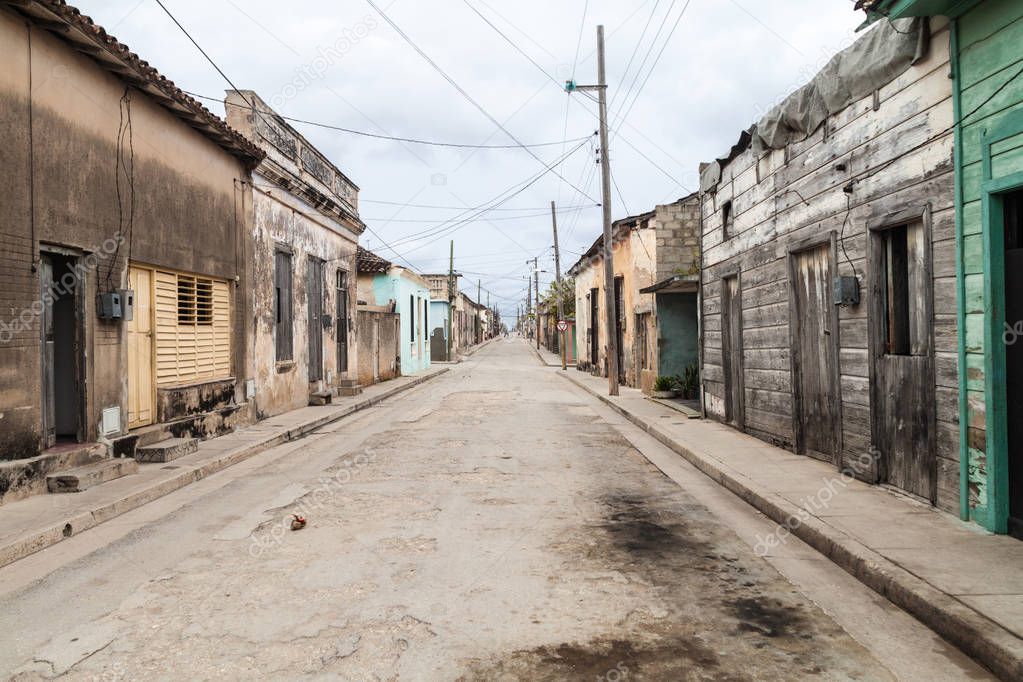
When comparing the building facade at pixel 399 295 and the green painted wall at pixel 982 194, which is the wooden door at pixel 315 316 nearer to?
the building facade at pixel 399 295

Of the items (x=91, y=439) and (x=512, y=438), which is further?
(x=512, y=438)

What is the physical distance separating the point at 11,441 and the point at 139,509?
1.33 meters

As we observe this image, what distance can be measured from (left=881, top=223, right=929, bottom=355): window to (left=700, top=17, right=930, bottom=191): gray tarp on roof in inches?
56.6

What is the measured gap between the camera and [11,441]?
6855mm

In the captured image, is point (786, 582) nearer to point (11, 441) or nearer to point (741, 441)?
point (741, 441)

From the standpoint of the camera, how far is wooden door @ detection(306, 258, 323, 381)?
56.1ft

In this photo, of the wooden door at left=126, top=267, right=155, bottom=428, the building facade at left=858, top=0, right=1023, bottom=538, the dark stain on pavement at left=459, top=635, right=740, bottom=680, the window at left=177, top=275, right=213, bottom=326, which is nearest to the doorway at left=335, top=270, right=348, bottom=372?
the window at left=177, top=275, right=213, bottom=326

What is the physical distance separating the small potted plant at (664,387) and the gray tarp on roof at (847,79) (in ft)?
27.9

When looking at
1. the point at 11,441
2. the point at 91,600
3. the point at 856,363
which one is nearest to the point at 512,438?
the point at 856,363

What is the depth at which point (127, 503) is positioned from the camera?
688 centimetres

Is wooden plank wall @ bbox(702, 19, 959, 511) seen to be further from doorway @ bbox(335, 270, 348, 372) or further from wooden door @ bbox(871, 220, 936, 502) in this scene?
doorway @ bbox(335, 270, 348, 372)

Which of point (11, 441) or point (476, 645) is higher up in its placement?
point (11, 441)

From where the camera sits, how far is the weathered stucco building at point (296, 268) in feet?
45.1

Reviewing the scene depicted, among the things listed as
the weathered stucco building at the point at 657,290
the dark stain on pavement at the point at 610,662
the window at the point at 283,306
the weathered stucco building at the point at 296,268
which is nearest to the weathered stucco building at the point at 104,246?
the weathered stucco building at the point at 296,268
